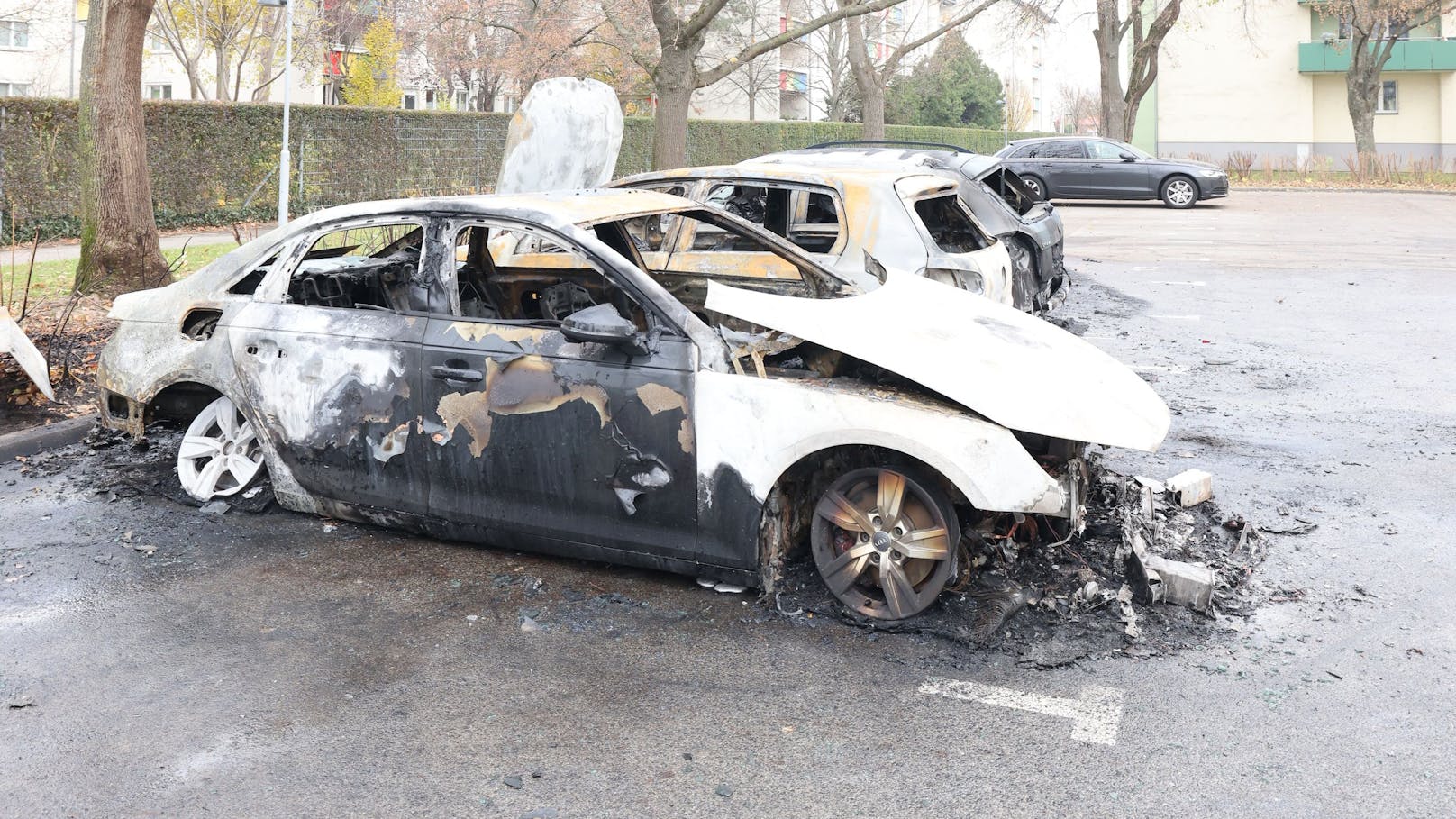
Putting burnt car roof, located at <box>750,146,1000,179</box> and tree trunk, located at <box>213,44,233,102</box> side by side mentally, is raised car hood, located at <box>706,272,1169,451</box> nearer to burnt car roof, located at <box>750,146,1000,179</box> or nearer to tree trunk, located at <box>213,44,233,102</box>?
burnt car roof, located at <box>750,146,1000,179</box>

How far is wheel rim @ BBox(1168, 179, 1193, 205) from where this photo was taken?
1133 inches

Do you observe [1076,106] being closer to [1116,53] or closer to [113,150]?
[1116,53]

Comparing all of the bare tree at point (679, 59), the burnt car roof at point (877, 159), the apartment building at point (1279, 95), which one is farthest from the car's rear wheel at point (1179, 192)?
the apartment building at point (1279, 95)

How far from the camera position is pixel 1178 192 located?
1139 inches

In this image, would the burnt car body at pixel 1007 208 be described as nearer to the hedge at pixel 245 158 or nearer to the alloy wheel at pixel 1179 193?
the hedge at pixel 245 158

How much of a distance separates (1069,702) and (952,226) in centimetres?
589

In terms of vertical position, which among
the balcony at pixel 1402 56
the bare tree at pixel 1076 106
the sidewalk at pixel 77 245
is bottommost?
the sidewalk at pixel 77 245

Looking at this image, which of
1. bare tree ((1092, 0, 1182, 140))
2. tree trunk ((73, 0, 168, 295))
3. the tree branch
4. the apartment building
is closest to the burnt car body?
the tree branch

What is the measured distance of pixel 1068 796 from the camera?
3570 millimetres

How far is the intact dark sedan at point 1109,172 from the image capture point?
28.8 metres

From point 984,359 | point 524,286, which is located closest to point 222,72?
point 524,286

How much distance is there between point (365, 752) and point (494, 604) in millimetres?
1246

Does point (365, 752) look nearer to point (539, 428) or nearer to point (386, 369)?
point (539, 428)

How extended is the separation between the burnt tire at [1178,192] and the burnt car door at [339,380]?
85.4 feet
